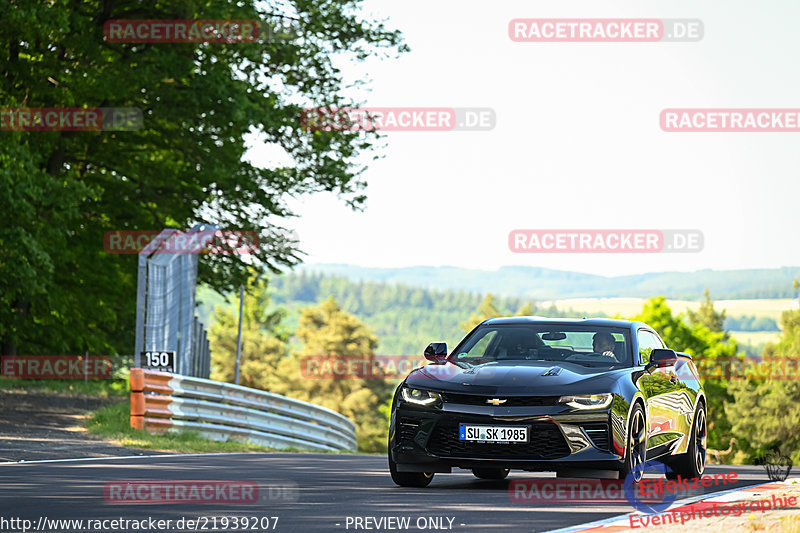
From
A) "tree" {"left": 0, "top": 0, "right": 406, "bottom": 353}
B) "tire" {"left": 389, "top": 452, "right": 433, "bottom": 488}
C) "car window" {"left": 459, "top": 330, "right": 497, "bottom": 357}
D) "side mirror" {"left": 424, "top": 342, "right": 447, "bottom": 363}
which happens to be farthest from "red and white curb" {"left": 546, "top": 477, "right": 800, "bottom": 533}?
"tree" {"left": 0, "top": 0, "right": 406, "bottom": 353}

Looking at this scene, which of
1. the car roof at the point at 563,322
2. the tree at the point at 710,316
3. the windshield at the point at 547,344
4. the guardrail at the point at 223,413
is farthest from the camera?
the tree at the point at 710,316

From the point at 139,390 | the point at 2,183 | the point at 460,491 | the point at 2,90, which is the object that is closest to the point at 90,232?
the point at 2,90

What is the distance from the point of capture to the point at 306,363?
398 feet

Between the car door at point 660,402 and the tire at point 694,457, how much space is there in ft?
1.13

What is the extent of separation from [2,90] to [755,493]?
21.9 meters

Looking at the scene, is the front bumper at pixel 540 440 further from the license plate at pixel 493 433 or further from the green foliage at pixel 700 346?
the green foliage at pixel 700 346

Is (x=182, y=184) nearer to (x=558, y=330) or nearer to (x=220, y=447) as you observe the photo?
(x=220, y=447)

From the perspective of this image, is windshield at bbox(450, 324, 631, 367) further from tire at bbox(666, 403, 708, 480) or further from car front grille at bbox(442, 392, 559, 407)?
tire at bbox(666, 403, 708, 480)

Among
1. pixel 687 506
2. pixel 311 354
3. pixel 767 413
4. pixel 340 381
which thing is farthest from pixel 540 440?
pixel 311 354

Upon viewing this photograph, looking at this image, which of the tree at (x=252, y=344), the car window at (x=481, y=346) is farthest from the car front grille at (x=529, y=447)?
the tree at (x=252, y=344)

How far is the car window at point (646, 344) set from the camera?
11.3m

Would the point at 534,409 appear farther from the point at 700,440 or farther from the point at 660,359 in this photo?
the point at 700,440

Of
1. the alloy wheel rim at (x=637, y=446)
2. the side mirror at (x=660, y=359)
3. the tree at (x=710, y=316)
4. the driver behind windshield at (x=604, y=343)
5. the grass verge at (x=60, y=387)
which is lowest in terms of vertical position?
the grass verge at (x=60, y=387)

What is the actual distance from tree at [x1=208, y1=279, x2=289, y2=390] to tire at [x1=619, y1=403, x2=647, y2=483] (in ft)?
370
